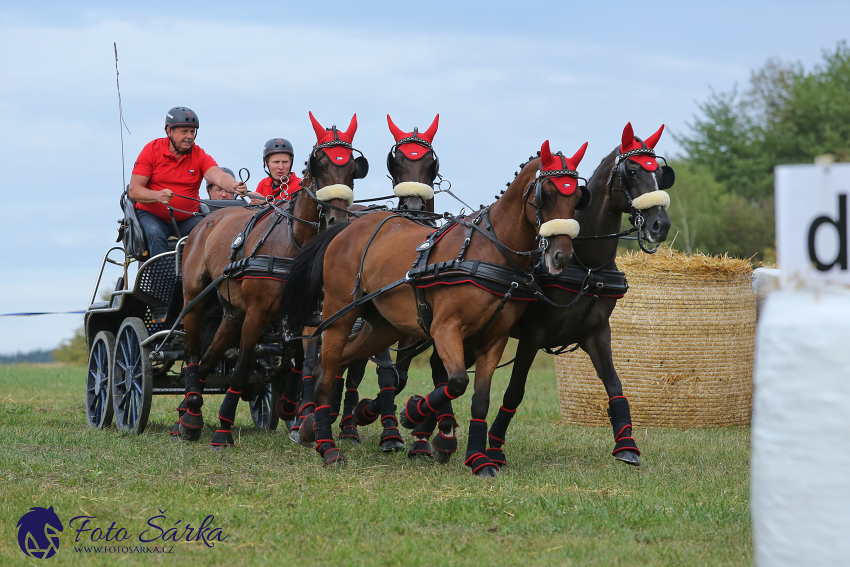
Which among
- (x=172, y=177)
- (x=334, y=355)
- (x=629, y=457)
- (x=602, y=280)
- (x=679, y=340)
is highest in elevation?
(x=172, y=177)

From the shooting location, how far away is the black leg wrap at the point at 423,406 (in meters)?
6.30

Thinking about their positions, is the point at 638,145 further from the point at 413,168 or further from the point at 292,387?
the point at 292,387

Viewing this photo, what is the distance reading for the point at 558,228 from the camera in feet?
18.6

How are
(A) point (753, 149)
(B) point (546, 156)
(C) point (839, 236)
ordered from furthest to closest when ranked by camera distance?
1. (A) point (753, 149)
2. (B) point (546, 156)
3. (C) point (839, 236)

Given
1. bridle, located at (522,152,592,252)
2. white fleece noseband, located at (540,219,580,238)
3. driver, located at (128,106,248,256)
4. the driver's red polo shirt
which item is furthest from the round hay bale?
the driver's red polo shirt

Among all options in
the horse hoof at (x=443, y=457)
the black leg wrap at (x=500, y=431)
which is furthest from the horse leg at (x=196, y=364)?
the black leg wrap at (x=500, y=431)

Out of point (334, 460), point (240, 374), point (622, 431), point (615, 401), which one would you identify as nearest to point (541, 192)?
point (615, 401)

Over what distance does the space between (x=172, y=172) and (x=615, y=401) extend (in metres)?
4.93

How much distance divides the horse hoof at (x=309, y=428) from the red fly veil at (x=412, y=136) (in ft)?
7.08

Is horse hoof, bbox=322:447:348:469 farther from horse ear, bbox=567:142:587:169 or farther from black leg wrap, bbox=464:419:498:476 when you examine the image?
horse ear, bbox=567:142:587:169

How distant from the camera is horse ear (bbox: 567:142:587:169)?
600cm

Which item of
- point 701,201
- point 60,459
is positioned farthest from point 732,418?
point 701,201

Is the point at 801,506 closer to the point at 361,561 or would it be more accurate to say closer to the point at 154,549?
the point at 361,561

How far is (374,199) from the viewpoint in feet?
26.9
